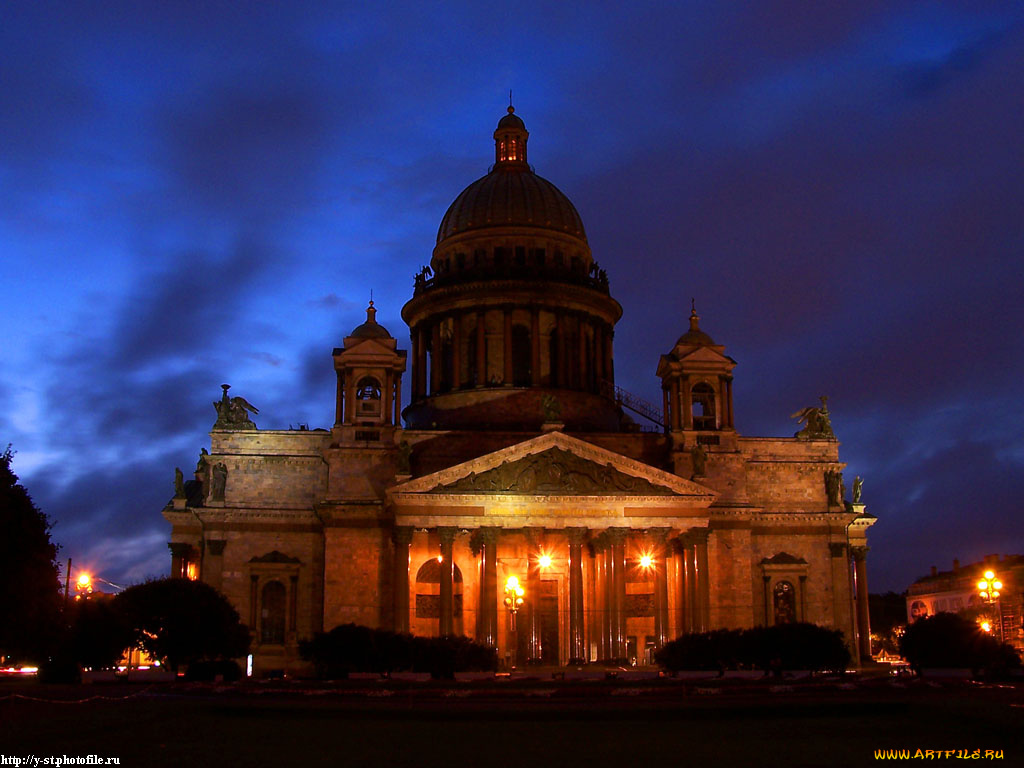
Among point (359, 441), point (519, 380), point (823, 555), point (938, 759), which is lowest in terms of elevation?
point (938, 759)

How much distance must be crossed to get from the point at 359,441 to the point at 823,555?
25.9 meters

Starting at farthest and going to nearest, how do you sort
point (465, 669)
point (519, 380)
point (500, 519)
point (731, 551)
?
point (519, 380)
point (731, 551)
point (500, 519)
point (465, 669)

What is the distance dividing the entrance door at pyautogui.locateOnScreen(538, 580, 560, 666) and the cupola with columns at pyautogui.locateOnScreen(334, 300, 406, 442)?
11667 mm

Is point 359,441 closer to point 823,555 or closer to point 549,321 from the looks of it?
point 549,321

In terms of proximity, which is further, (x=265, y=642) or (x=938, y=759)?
(x=265, y=642)

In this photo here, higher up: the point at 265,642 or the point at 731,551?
the point at 731,551

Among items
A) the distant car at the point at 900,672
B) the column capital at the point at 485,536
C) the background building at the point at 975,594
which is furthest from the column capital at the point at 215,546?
the background building at the point at 975,594

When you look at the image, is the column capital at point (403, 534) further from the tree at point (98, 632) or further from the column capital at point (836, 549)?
the column capital at point (836, 549)

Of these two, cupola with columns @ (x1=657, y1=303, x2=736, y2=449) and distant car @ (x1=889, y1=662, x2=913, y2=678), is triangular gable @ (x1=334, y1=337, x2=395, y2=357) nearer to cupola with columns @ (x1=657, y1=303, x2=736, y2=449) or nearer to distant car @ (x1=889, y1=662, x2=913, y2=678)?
cupola with columns @ (x1=657, y1=303, x2=736, y2=449)

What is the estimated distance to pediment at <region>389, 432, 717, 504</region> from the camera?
56469 mm

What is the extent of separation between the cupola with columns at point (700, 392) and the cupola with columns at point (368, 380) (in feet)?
49.0

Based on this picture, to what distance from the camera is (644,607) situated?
62344mm

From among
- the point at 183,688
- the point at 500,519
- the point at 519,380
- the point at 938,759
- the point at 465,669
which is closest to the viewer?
the point at 938,759

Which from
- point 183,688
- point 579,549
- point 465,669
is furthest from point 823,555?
point 183,688
